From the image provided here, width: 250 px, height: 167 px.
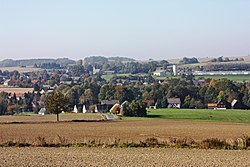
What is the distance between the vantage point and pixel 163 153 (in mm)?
23875

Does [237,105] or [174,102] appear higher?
[174,102]

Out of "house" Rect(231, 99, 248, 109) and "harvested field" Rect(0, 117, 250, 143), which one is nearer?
"harvested field" Rect(0, 117, 250, 143)

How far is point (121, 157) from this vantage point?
2225 cm

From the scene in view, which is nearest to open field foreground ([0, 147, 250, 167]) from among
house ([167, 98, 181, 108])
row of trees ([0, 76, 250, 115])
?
row of trees ([0, 76, 250, 115])

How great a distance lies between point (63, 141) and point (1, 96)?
7747 centimetres

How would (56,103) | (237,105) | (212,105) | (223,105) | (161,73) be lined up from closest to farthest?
(56,103), (223,105), (237,105), (212,105), (161,73)

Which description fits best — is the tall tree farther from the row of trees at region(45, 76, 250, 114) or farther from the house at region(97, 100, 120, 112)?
the row of trees at region(45, 76, 250, 114)

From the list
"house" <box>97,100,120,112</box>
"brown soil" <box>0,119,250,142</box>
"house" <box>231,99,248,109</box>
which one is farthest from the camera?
"house" <box>97,100,120,112</box>

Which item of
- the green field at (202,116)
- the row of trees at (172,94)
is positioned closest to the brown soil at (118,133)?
the green field at (202,116)

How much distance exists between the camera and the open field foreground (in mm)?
20422

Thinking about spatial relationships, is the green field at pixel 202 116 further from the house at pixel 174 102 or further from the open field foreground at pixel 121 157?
the open field foreground at pixel 121 157

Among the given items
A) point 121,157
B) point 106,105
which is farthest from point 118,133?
point 106,105

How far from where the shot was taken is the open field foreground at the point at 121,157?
20.4 meters

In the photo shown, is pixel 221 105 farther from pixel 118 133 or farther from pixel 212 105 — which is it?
pixel 118 133
